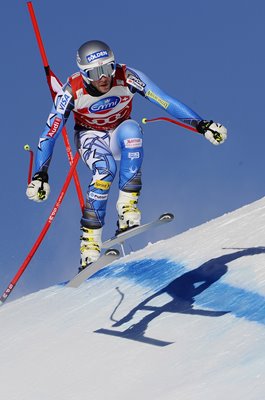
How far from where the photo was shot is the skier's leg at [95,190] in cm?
1158

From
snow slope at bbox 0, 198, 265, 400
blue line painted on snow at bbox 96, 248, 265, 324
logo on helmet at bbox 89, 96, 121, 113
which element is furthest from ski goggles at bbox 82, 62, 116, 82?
blue line painted on snow at bbox 96, 248, 265, 324

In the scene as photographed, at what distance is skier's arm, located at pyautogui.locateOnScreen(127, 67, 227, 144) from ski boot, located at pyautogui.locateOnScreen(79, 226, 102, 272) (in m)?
1.47

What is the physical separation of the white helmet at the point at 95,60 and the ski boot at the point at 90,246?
62.4 inches

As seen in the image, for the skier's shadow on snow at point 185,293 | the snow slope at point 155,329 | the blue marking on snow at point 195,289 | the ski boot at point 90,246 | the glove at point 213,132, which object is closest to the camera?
the snow slope at point 155,329

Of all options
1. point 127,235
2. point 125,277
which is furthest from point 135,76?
point 125,277

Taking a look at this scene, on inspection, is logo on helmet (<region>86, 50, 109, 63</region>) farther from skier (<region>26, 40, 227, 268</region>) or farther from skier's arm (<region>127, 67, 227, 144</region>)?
skier's arm (<region>127, 67, 227, 144</region>)

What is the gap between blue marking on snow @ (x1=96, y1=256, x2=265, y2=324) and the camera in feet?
41.5

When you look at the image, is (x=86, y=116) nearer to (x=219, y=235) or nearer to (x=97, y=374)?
(x=97, y=374)

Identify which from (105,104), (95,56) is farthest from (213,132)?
(95,56)

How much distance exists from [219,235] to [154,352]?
4775mm

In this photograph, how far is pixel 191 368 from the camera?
11.0 m

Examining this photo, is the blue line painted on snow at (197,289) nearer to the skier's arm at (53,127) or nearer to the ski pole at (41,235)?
the ski pole at (41,235)

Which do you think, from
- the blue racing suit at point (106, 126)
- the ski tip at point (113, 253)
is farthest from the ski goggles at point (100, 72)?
the ski tip at point (113, 253)

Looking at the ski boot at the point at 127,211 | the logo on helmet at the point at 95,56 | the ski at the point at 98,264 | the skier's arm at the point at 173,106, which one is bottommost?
the ski at the point at 98,264
